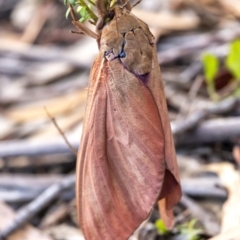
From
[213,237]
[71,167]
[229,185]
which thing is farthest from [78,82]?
[213,237]

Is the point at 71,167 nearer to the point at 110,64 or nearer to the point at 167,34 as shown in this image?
the point at 110,64

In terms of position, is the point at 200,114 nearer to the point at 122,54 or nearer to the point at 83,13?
the point at 122,54

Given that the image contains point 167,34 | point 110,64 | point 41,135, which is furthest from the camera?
point 167,34

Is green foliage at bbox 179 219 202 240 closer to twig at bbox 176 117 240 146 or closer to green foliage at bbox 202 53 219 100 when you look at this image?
twig at bbox 176 117 240 146

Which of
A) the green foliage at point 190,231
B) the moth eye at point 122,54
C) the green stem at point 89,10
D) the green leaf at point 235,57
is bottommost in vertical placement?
the green foliage at point 190,231

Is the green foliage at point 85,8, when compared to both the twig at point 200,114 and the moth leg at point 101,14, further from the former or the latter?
the twig at point 200,114

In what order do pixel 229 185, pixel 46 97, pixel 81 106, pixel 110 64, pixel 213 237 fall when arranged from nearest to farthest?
1. pixel 110 64
2. pixel 213 237
3. pixel 229 185
4. pixel 81 106
5. pixel 46 97

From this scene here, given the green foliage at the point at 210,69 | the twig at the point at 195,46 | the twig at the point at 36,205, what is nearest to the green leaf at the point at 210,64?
the green foliage at the point at 210,69
